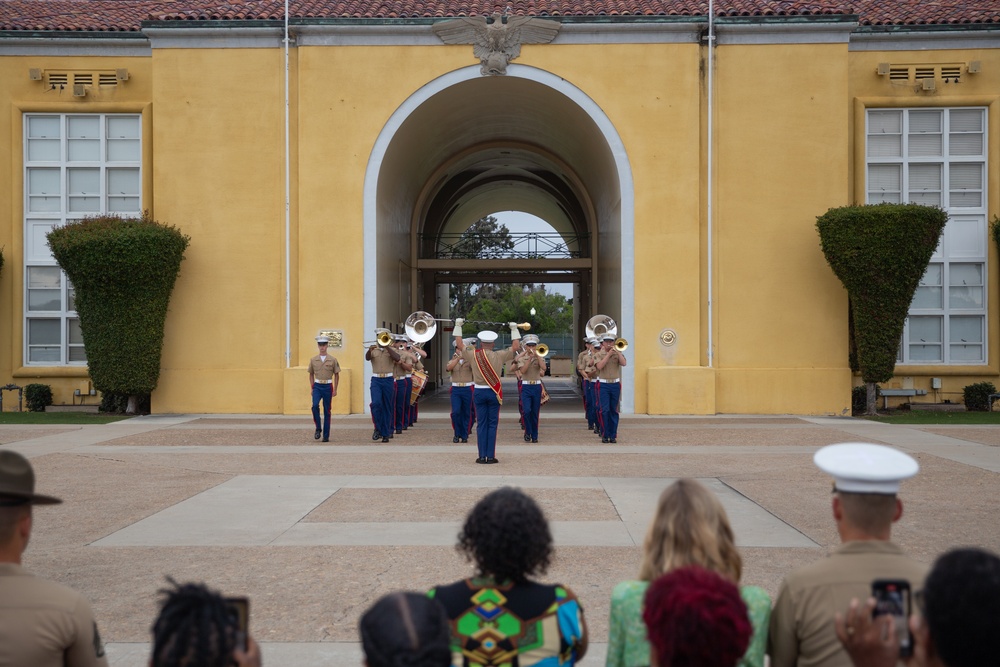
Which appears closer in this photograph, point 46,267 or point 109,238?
point 109,238

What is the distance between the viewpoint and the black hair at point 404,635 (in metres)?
2.29

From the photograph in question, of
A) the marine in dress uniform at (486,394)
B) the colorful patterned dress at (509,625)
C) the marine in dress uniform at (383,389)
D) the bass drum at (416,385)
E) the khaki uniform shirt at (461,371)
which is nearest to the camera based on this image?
the colorful patterned dress at (509,625)

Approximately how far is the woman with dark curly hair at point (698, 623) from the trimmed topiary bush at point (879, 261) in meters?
18.1

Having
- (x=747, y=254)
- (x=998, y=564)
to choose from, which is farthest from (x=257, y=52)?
(x=998, y=564)

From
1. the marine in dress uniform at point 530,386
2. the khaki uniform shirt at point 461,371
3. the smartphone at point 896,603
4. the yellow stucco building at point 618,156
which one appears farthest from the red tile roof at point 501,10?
the smartphone at point 896,603

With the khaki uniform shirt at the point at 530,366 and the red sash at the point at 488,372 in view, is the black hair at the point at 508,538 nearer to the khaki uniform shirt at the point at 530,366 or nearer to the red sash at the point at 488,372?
the red sash at the point at 488,372

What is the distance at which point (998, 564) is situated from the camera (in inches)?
88.6

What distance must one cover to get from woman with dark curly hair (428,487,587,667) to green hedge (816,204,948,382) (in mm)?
17666

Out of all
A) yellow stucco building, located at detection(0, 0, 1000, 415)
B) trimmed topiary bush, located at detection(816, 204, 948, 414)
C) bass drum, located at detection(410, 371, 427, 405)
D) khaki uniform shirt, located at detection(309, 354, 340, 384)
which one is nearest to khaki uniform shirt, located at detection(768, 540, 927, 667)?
khaki uniform shirt, located at detection(309, 354, 340, 384)

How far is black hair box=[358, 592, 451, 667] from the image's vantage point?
2285 mm

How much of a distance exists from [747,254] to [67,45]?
16.6 m

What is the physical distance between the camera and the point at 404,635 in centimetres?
229

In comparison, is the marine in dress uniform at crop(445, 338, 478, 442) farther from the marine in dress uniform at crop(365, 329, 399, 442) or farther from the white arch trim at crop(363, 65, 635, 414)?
the white arch trim at crop(363, 65, 635, 414)

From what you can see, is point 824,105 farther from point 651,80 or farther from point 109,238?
point 109,238
